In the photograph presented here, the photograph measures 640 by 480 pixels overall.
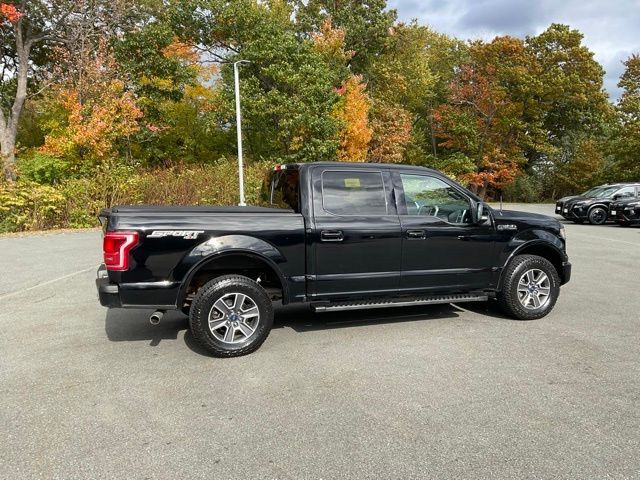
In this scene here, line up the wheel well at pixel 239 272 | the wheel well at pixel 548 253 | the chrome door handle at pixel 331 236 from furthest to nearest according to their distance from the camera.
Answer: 1. the wheel well at pixel 548 253
2. the chrome door handle at pixel 331 236
3. the wheel well at pixel 239 272

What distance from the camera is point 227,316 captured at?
4.23 metres

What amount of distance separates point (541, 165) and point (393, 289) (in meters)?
39.5

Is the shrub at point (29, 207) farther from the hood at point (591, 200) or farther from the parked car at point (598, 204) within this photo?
the hood at point (591, 200)

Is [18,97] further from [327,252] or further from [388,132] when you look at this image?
[327,252]

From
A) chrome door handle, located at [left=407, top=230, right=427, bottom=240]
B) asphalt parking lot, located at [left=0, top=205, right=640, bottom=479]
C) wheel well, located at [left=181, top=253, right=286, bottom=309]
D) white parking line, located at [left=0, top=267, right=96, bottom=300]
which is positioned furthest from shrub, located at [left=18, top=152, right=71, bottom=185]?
chrome door handle, located at [left=407, top=230, right=427, bottom=240]

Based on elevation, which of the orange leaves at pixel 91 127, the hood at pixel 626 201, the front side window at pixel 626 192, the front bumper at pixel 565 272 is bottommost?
the front bumper at pixel 565 272

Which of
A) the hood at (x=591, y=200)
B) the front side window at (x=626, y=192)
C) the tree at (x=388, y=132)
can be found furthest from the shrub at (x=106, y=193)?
the front side window at (x=626, y=192)

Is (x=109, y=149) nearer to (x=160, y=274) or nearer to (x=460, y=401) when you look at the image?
(x=160, y=274)

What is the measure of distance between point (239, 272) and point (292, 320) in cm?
118

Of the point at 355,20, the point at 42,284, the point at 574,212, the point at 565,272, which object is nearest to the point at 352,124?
the point at 355,20

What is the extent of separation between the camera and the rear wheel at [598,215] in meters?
18.1

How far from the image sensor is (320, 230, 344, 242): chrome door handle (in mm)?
4508

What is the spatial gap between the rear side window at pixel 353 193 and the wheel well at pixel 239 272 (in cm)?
89

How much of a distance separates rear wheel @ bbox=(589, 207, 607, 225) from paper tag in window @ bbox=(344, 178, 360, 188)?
55.7 feet
